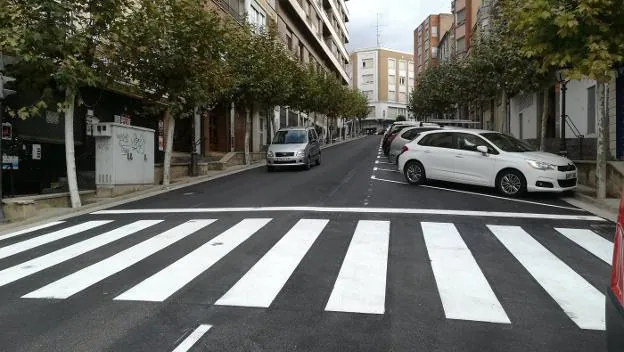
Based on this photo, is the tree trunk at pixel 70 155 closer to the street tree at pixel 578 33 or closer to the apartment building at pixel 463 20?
the street tree at pixel 578 33

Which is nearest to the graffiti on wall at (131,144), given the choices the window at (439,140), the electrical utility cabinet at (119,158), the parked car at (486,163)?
the electrical utility cabinet at (119,158)

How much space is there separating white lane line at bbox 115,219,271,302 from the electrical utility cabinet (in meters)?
6.77

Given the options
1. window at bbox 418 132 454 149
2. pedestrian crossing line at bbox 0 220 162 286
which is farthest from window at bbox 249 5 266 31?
pedestrian crossing line at bbox 0 220 162 286

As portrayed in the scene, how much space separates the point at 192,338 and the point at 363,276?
89.6 inches

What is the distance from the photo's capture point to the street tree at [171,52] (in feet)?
49.1

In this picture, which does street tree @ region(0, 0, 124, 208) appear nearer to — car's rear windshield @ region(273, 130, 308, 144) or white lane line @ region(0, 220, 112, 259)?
white lane line @ region(0, 220, 112, 259)

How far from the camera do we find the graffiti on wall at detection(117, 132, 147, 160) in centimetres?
1458

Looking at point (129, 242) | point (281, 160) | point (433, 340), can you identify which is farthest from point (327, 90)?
point (433, 340)

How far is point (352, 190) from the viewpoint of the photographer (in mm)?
13906

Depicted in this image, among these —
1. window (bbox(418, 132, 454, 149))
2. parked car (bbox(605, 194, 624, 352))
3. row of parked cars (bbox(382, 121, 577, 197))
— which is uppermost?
window (bbox(418, 132, 454, 149))

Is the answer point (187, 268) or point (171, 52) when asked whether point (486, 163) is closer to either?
point (187, 268)

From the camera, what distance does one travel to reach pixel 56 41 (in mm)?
11570

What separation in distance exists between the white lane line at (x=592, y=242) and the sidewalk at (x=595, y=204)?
159 cm

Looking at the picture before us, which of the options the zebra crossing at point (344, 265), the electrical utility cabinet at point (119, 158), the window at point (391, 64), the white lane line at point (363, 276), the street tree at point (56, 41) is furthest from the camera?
the window at point (391, 64)
